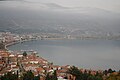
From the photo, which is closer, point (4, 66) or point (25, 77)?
point (25, 77)

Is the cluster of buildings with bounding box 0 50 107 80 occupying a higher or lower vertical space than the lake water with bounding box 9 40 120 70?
higher

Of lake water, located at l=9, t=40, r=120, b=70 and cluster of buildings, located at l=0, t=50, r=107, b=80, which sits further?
lake water, located at l=9, t=40, r=120, b=70

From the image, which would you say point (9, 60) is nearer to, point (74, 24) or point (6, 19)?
point (6, 19)

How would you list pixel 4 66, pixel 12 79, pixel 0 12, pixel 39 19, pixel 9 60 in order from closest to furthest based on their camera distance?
pixel 12 79 → pixel 4 66 → pixel 9 60 → pixel 0 12 → pixel 39 19

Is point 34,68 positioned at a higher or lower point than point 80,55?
higher

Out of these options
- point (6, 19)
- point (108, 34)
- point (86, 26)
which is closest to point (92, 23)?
point (86, 26)

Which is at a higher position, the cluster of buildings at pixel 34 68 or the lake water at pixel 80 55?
the cluster of buildings at pixel 34 68

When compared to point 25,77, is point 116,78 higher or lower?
higher

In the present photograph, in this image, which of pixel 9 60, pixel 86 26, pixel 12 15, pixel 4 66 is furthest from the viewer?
pixel 86 26

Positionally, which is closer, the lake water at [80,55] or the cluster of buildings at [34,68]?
the cluster of buildings at [34,68]

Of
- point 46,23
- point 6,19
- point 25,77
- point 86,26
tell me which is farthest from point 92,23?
point 25,77

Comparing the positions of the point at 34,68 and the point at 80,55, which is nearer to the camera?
the point at 34,68
